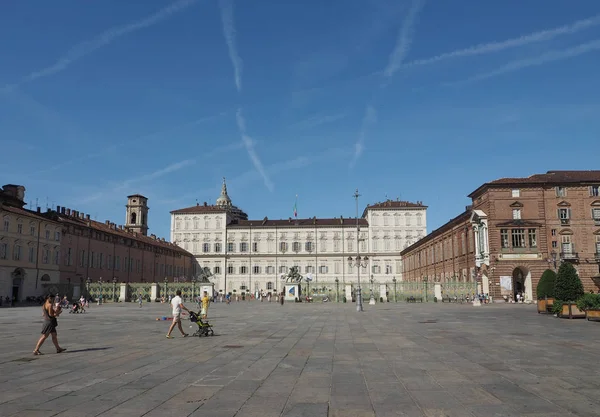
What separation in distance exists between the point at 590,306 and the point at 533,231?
32.1 metres

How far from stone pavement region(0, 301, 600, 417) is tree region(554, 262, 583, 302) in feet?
40.3

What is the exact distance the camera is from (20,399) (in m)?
7.77

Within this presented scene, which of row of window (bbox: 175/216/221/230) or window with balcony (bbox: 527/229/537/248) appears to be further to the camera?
row of window (bbox: 175/216/221/230)

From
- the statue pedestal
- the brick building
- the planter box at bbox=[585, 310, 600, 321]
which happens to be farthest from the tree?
the statue pedestal

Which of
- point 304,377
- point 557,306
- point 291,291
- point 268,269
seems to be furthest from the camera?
point 268,269

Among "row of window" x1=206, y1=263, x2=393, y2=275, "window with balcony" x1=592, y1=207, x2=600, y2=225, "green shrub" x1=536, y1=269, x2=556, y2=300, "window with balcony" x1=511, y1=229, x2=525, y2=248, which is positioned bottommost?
"green shrub" x1=536, y1=269, x2=556, y2=300

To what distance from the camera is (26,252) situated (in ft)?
183

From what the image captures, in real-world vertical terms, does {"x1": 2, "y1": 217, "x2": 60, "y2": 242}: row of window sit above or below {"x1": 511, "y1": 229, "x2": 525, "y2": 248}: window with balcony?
above

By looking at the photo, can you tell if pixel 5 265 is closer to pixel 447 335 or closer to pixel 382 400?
pixel 447 335

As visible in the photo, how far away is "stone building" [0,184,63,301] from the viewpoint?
52469mm

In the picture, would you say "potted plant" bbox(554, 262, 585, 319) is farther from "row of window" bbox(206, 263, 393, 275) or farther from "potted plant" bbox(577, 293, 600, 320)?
"row of window" bbox(206, 263, 393, 275)

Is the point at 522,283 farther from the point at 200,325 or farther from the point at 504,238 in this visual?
the point at 200,325

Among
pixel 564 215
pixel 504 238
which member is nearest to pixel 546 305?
pixel 504 238

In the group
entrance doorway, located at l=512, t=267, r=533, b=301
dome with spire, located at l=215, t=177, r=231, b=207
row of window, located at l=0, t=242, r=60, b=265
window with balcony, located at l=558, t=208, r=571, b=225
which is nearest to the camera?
row of window, located at l=0, t=242, r=60, b=265
